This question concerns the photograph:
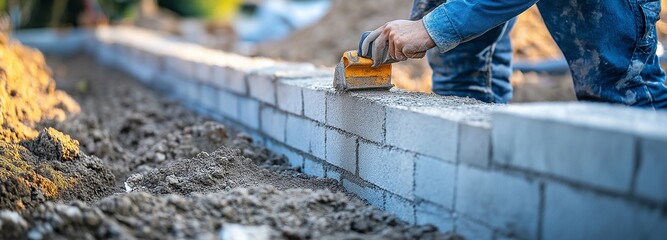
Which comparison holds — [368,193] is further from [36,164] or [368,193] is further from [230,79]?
[230,79]

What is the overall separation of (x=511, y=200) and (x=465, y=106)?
609 millimetres

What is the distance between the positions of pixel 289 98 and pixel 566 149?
6.41ft

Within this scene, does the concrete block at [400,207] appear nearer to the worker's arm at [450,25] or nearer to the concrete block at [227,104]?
the worker's arm at [450,25]

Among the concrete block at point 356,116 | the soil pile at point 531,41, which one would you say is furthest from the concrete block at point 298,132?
the soil pile at point 531,41

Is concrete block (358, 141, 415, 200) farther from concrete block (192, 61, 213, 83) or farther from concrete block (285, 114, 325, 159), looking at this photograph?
concrete block (192, 61, 213, 83)

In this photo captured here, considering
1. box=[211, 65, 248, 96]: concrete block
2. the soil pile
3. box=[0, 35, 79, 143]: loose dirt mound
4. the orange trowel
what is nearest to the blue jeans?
the orange trowel

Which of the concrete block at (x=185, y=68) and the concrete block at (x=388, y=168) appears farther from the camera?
Answer: the concrete block at (x=185, y=68)

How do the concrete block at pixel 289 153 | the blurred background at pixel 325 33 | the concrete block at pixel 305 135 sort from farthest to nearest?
1. the blurred background at pixel 325 33
2. the concrete block at pixel 289 153
3. the concrete block at pixel 305 135

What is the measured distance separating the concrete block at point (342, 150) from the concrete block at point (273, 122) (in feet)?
1.89

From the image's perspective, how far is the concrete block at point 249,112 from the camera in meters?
4.24

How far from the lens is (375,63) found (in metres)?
2.96

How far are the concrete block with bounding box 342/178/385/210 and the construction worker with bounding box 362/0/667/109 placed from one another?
21.1 inches

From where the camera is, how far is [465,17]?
2572 millimetres

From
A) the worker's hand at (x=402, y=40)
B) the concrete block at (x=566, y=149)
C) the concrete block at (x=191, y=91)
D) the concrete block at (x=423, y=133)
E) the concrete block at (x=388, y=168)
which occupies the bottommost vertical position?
the concrete block at (x=191, y=91)
